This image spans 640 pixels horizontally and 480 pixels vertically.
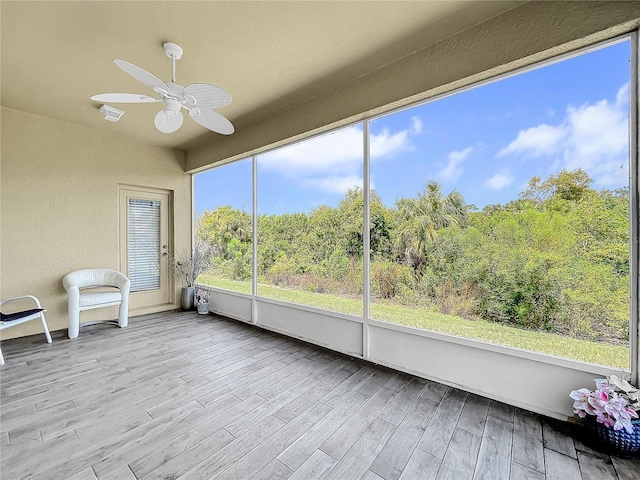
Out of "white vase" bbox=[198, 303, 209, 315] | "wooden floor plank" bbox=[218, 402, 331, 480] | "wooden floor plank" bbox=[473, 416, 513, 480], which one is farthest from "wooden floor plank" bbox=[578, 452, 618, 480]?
"white vase" bbox=[198, 303, 209, 315]

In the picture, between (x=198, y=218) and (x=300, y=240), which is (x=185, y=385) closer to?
(x=300, y=240)

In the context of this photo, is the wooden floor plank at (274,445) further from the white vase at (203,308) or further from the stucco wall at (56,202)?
the stucco wall at (56,202)

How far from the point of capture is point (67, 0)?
1896 millimetres

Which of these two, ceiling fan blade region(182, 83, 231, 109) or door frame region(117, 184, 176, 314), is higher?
ceiling fan blade region(182, 83, 231, 109)

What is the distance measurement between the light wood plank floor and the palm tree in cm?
120

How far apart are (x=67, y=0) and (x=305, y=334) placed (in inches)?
141

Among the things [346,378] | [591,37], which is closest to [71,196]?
[346,378]

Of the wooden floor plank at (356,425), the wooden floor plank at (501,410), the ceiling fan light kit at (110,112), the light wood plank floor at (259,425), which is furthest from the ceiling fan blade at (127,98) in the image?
the wooden floor plank at (501,410)

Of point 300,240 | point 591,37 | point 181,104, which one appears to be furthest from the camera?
point 300,240

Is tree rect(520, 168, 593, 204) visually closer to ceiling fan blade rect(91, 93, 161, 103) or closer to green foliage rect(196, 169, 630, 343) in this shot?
green foliage rect(196, 169, 630, 343)

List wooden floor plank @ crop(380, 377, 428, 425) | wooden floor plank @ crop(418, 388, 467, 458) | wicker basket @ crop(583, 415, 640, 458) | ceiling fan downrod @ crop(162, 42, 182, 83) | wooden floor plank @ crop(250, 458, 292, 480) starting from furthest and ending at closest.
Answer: ceiling fan downrod @ crop(162, 42, 182, 83)
wooden floor plank @ crop(380, 377, 428, 425)
wooden floor plank @ crop(418, 388, 467, 458)
wicker basket @ crop(583, 415, 640, 458)
wooden floor plank @ crop(250, 458, 292, 480)

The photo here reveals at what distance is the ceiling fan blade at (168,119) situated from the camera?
2438 millimetres

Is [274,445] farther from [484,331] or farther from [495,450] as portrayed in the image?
[484,331]

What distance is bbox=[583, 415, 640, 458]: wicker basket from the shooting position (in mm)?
1617
